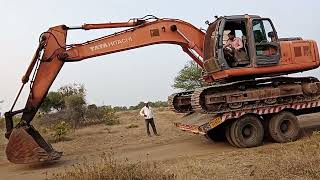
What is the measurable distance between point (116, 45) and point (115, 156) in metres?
3.24

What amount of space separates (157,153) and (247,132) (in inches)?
105

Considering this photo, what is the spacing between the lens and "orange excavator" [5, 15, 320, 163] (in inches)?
508

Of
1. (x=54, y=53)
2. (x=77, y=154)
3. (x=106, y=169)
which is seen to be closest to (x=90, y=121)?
(x=77, y=154)

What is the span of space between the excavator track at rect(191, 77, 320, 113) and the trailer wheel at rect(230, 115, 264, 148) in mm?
391

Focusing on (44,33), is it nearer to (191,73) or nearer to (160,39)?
(160,39)

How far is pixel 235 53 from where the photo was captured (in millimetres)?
13344

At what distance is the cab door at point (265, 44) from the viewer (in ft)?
44.0

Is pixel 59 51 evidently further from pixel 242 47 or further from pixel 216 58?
pixel 242 47

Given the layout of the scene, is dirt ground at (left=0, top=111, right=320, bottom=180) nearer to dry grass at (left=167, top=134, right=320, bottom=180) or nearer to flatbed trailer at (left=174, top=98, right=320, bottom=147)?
dry grass at (left=167, top=134, right=320, bottom=180)

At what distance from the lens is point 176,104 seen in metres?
15.5

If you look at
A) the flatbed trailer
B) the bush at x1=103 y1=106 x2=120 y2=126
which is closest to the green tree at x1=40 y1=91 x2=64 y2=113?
the bush at x1=103 y1=106 x2=120 y2=126

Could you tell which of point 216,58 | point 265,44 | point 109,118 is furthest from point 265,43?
point 109,118

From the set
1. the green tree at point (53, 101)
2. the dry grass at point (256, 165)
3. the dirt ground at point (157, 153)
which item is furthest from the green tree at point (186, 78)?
the dry grass at point (256, 165)

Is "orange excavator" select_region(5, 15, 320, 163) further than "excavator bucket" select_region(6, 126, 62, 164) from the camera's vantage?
Yes
